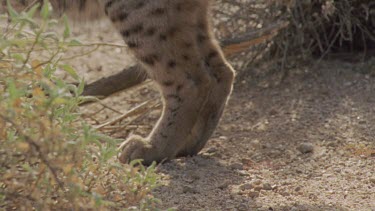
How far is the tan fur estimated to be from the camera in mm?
3182

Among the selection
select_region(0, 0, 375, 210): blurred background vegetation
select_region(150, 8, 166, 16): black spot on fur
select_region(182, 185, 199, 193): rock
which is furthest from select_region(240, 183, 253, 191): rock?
select_region(150, 8, 166, 16): black spot on fur

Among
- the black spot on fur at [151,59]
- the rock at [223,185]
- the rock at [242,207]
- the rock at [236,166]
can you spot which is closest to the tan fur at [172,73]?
the black spot on fur at [151,59]

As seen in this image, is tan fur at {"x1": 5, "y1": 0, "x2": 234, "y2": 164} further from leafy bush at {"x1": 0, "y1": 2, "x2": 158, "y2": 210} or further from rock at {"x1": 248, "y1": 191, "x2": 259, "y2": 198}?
leafy bush at {"x1": 0, "y1": 2, "x2": 158, "y2": 210}

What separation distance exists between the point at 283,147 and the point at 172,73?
0.57 metres

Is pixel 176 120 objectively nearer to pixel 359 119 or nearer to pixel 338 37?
pixel 359 119

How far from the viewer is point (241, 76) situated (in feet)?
14.1

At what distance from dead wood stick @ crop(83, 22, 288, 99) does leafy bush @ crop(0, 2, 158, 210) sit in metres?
1.33

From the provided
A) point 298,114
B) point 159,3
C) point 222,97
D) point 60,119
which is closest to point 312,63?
point 298,114

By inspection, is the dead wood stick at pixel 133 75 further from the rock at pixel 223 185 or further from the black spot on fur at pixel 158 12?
the rock at pixel 223 185

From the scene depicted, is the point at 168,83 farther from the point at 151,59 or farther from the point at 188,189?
the point at 188,189

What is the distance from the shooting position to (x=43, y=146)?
1815 millimetres

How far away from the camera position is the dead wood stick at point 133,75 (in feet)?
11.7

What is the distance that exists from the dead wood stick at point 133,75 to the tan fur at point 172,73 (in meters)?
0.29

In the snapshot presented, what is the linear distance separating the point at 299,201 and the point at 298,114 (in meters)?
1.12
